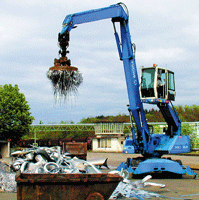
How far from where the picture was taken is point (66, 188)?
659 centimetres

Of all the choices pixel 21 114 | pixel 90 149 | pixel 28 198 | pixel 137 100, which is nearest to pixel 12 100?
pixel 21 114

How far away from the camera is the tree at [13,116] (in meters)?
44.6

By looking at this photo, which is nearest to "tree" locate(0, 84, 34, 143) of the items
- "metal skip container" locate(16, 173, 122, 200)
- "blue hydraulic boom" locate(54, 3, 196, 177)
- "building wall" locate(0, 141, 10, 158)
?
"building wall" locate(0, 141, 10, 158)

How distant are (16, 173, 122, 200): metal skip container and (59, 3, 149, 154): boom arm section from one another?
32.0 feet

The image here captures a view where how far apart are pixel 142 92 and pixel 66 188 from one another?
9.95 metres

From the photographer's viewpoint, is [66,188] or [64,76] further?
[64,76]

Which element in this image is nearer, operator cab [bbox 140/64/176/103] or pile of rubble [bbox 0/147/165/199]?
pile of rubble [bbox 0/147/165/199]

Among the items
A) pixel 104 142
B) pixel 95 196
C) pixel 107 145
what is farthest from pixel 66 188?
pixel 104 142

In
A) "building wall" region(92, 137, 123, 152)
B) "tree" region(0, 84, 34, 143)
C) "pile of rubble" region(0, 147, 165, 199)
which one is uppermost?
"tree" region(0, 84, 34, 143)

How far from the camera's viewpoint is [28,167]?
1200 centimetres

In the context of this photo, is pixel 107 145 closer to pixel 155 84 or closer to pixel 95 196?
pixel 155 84

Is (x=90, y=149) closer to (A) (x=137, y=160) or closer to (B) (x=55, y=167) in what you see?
(A) (x=137, y=160)

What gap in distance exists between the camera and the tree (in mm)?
44625

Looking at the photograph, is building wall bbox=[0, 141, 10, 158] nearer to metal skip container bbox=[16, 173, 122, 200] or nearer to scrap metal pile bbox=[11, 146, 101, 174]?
scrap metal pile bbox=[11, 146, 101, 174]
